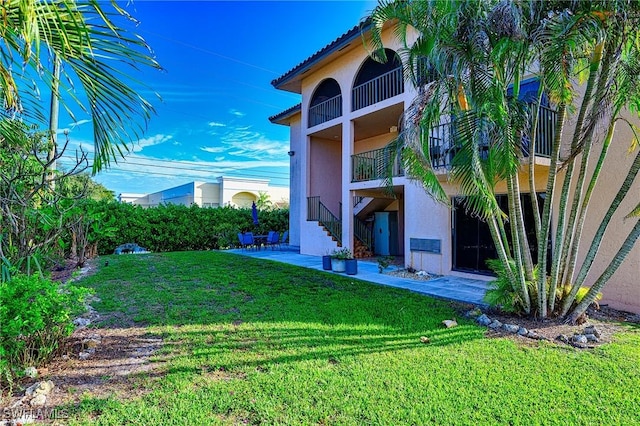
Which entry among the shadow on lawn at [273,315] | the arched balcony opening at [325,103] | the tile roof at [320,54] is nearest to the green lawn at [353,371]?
the shadow on lawn at [273,315]

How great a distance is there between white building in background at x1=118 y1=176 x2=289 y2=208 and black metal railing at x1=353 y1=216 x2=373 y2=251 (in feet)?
77.3

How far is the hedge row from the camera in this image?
16250mm

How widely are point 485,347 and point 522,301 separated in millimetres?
1782

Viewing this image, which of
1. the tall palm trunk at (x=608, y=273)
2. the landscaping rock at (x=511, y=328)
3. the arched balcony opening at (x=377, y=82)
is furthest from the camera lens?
the arched balcony opening at (x=377, y=82)

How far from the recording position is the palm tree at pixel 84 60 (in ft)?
6.34

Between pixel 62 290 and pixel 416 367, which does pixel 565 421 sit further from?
pixel 62 290

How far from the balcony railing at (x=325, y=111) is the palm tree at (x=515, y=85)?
869 centimetres

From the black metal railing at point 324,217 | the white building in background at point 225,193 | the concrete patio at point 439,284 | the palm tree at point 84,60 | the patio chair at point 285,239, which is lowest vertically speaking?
the concrete patio at point 439,284

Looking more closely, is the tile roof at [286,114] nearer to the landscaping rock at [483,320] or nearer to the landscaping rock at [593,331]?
the landscaping rock at [483,320]

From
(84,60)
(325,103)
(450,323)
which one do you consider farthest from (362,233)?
(84,60)

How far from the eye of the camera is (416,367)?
4031 mm

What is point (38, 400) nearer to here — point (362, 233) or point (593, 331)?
point (593, 331)

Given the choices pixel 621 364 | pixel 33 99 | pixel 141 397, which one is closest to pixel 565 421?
pixel 621 364

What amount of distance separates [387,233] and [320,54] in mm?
8005
